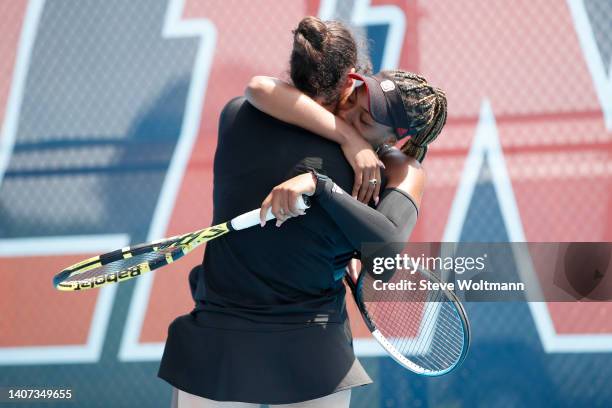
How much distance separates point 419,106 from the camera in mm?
1525

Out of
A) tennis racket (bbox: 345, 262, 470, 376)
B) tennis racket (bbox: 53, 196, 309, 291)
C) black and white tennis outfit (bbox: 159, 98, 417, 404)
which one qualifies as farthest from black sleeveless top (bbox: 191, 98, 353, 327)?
tennis racket (bbox: 345, 262, 470, 376)

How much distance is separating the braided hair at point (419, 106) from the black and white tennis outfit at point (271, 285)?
0.16 metres

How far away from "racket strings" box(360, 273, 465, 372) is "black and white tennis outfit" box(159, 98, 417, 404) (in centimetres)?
44

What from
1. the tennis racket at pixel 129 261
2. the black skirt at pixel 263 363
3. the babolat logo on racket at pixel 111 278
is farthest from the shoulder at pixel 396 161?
the babolat logo on racket at pixel 111 278

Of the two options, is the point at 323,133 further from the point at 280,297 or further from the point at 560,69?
the point at 560,69

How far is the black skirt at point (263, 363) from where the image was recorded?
1468mm

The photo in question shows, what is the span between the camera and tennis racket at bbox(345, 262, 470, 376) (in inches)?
75.9

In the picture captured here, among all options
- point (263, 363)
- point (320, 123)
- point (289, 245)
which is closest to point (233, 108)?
point (320, 123)

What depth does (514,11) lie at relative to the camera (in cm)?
318

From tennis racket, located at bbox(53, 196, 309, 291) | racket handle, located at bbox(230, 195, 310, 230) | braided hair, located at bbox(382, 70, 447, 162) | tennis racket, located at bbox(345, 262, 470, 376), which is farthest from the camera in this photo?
tennis racket, located at bbox(345, 262, 470, 376)

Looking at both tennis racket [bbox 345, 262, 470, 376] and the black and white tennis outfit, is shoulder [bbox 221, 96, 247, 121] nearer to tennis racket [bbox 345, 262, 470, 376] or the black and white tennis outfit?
the black and white tennis outfit

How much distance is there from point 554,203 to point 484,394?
2.69ft

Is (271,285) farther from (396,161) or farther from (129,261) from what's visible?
(129,261)

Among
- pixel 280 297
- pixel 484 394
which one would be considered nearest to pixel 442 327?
pixel 280 297
